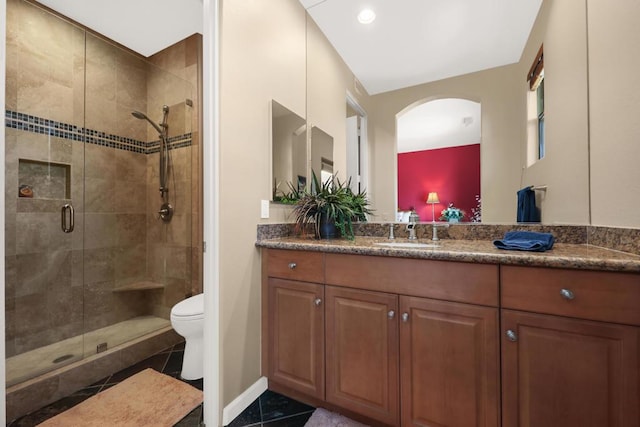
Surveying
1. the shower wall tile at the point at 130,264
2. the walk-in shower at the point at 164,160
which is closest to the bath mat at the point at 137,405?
the shower wall tile at the point at 130,264

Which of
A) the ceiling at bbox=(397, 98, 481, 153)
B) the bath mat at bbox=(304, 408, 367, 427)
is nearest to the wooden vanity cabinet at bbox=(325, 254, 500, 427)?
the bath mat at bbox=(304, 408, 367, 427)

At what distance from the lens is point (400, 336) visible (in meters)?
1.16

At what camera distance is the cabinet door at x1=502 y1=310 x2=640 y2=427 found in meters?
0.82

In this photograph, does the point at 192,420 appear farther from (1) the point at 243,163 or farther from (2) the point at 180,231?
(2) the point at 180,231

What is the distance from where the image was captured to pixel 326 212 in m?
1.68

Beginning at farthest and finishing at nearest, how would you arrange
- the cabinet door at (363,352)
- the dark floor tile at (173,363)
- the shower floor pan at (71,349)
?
the dark floor tile at (173,363) < the shower floor pan at (71,349) < the cabinet door at (363,352)

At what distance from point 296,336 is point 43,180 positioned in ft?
7.09

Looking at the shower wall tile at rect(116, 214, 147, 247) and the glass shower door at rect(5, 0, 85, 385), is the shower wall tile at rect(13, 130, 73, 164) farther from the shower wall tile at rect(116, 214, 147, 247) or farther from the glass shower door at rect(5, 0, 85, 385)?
the shower wall tile at rect(116, 214, 147, 247)

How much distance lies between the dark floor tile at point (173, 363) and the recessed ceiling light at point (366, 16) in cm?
273

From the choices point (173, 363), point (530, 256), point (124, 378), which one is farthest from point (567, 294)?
point (124, 378)

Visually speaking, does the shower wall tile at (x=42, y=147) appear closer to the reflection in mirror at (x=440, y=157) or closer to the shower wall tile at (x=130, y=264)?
the shower wall tile at (x=130, y=264)

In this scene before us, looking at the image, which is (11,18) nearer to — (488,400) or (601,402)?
(488,400)

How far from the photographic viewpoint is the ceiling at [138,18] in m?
1.91

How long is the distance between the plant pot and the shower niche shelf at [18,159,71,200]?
6.60 ft
